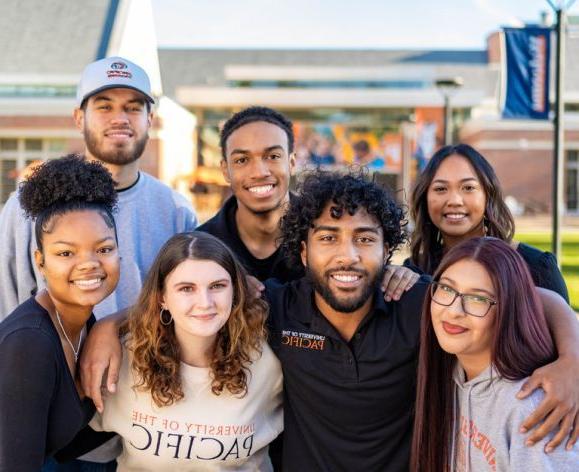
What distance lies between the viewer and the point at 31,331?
8.74 feet

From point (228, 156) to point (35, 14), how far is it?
41.1 m

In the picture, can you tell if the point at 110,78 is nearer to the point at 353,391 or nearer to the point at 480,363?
the point at 353,391

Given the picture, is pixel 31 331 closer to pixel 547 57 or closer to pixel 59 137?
pixel 547 57

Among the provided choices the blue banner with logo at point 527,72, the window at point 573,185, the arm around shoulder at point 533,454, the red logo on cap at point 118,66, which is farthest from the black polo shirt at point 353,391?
the window at point 573,185

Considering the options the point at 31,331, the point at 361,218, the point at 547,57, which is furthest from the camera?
the point at 547,57

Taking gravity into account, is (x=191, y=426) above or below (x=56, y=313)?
below

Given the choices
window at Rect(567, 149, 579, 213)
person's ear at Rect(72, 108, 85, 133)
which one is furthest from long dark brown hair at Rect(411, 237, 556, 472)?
window at Rect(567, 149, 579, 213)

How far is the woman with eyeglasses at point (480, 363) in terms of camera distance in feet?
8.42

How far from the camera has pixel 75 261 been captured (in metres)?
2.96

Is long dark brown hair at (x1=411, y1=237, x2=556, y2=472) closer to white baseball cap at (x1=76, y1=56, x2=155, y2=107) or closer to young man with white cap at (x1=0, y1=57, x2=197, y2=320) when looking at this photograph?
young man with white cap at (x1=0, y1=57, x2=197, y2=320)

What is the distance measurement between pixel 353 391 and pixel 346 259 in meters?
0.62

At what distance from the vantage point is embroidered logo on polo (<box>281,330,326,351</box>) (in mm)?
3227

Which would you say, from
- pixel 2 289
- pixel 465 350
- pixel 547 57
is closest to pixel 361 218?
pixel 465 350

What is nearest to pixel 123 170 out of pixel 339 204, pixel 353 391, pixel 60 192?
pixel 60 192
